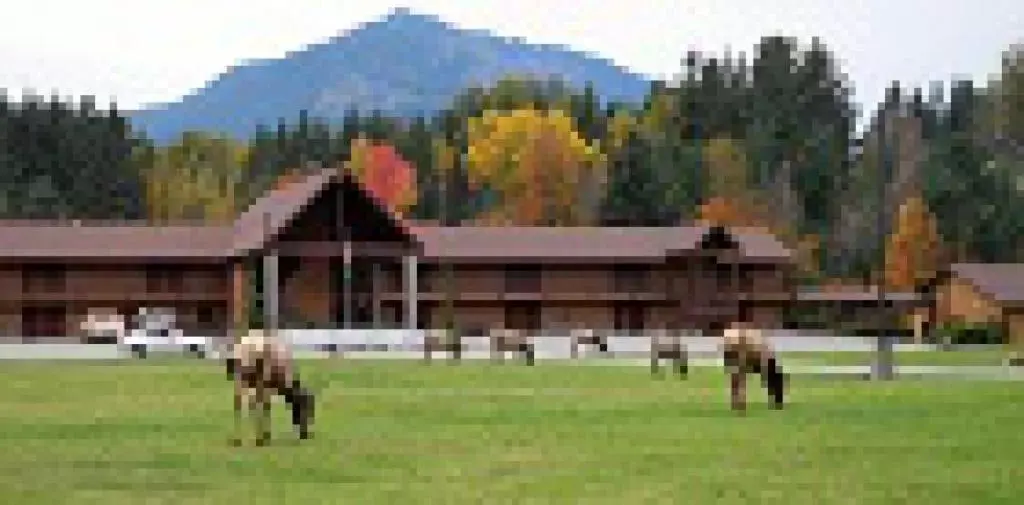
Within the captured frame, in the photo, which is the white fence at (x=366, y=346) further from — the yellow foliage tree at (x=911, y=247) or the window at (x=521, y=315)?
the yellow foliage tree at (x=911, y=247)

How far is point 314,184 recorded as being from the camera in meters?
88.0

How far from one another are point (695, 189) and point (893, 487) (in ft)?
358

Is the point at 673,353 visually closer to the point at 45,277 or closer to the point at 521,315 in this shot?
the point at 521,315

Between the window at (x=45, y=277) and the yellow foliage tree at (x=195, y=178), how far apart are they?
1580 inches

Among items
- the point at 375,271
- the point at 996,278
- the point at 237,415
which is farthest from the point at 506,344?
the point at 996,278

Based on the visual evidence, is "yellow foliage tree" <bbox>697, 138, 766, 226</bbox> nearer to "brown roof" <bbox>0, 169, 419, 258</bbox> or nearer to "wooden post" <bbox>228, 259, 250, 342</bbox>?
"brown roof" <bbox>0, 169, 419, 258</bbox>

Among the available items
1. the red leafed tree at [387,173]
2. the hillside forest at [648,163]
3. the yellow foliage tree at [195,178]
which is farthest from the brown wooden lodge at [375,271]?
the red leafed tree at [387,173]

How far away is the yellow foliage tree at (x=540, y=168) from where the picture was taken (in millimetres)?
134625

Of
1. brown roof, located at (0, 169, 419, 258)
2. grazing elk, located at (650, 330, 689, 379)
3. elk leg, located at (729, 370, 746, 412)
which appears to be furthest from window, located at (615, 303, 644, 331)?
elk leg, located at (729, 370, 746, 412)

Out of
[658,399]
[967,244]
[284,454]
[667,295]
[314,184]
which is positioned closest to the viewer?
[284,454]

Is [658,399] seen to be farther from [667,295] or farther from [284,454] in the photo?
[667,295]

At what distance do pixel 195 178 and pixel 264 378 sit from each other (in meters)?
132

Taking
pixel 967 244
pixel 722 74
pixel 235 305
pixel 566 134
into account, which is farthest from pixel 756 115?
pixel 235 305

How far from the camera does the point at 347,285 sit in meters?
88.1
